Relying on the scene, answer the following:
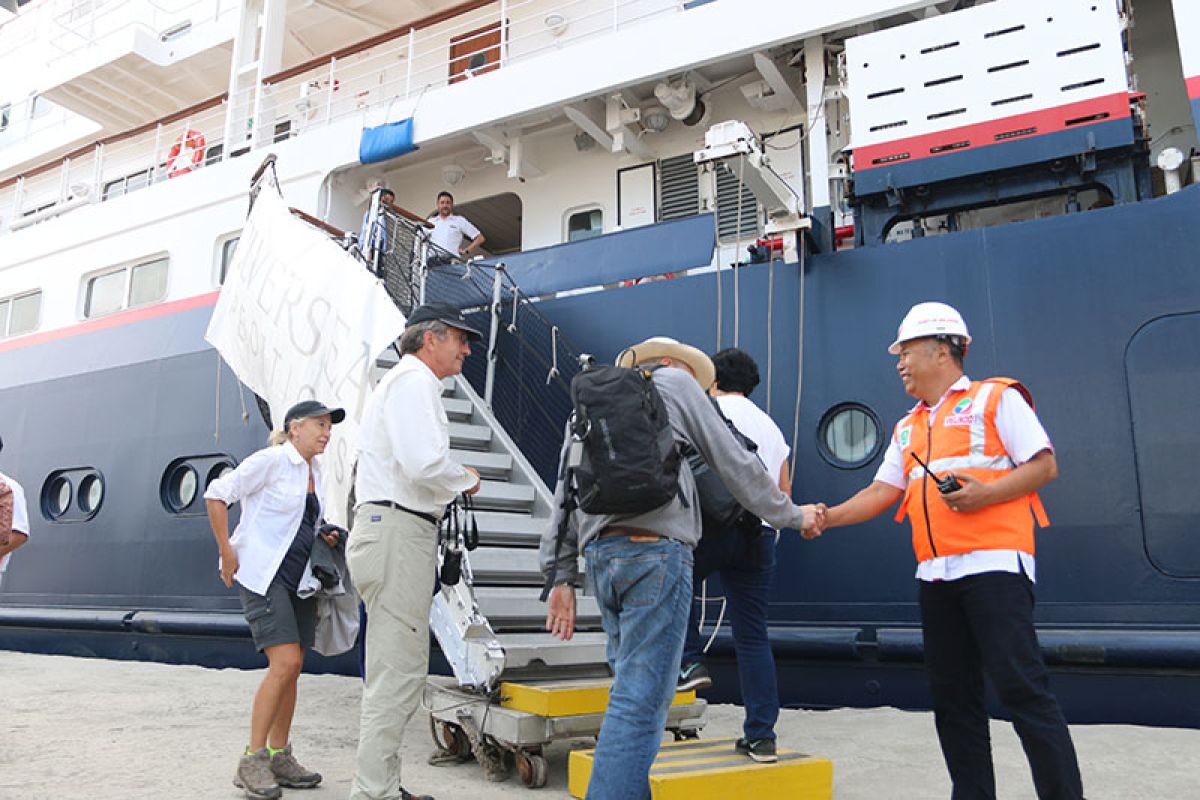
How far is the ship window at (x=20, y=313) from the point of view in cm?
1081

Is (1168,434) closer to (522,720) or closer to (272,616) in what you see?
(522,720)

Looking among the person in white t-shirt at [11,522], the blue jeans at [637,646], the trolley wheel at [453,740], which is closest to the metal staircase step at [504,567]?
the trolley wheel at [453,740]

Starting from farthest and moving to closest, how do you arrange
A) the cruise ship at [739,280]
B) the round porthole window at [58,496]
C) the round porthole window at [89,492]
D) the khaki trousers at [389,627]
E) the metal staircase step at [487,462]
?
the round porthole window at [58,496]
the round porthole window at [89,492]
the metal staircase step at [487,462]
the cruise ship at [739,280]
the khaki trousers at [389,627]

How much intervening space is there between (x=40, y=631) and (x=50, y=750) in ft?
18.9

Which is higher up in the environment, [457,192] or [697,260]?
[457,192]

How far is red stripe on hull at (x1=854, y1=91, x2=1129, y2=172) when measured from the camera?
15.8ft

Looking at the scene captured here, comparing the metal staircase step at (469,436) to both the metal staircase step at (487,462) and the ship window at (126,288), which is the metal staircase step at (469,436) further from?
the ship window at (126,288)

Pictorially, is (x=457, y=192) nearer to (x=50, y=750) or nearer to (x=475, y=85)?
(x=475, y=85)

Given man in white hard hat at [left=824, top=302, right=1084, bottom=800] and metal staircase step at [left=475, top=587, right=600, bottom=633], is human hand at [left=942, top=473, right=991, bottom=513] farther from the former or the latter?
metal staircase step at [left=475, top=587, right=600, bottom=633]

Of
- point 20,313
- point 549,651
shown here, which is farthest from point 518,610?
point 20,313

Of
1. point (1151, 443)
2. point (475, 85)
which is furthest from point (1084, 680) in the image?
point (475, 85)

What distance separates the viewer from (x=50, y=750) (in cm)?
381

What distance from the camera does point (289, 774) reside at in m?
3.37

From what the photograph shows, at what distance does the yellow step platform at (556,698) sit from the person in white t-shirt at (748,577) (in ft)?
1.16
